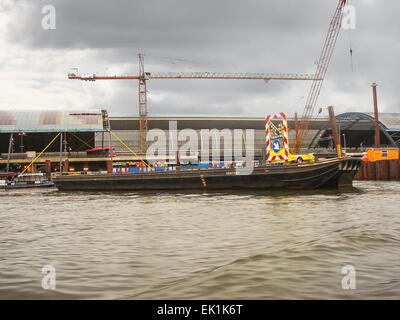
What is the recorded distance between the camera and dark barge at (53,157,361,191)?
3819cm

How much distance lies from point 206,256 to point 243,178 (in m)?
30.0

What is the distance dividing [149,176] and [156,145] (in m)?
53.0

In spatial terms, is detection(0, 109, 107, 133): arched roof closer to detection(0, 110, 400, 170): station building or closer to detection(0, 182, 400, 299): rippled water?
detection(0, 110, 400, 170): station building

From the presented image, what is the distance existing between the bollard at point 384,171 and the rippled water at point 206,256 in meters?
40.1

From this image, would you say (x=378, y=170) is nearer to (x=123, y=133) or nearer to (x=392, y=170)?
(x=392, y=170)

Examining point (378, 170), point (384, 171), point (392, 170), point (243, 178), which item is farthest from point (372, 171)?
point (243, 178)

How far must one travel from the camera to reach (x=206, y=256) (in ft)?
35.6

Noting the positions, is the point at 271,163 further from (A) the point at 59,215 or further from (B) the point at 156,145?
(B) the point at 156,145

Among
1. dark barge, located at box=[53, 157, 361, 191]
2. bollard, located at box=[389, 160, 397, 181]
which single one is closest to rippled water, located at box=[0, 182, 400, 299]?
dark barge, located at box=[53, 157, 361, 191]

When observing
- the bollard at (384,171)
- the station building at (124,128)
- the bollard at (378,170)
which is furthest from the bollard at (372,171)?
the station building at (124,128)

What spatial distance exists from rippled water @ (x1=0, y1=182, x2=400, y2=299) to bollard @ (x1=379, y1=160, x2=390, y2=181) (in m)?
40.1

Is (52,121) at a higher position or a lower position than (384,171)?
higher

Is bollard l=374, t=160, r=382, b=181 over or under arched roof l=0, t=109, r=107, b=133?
under
